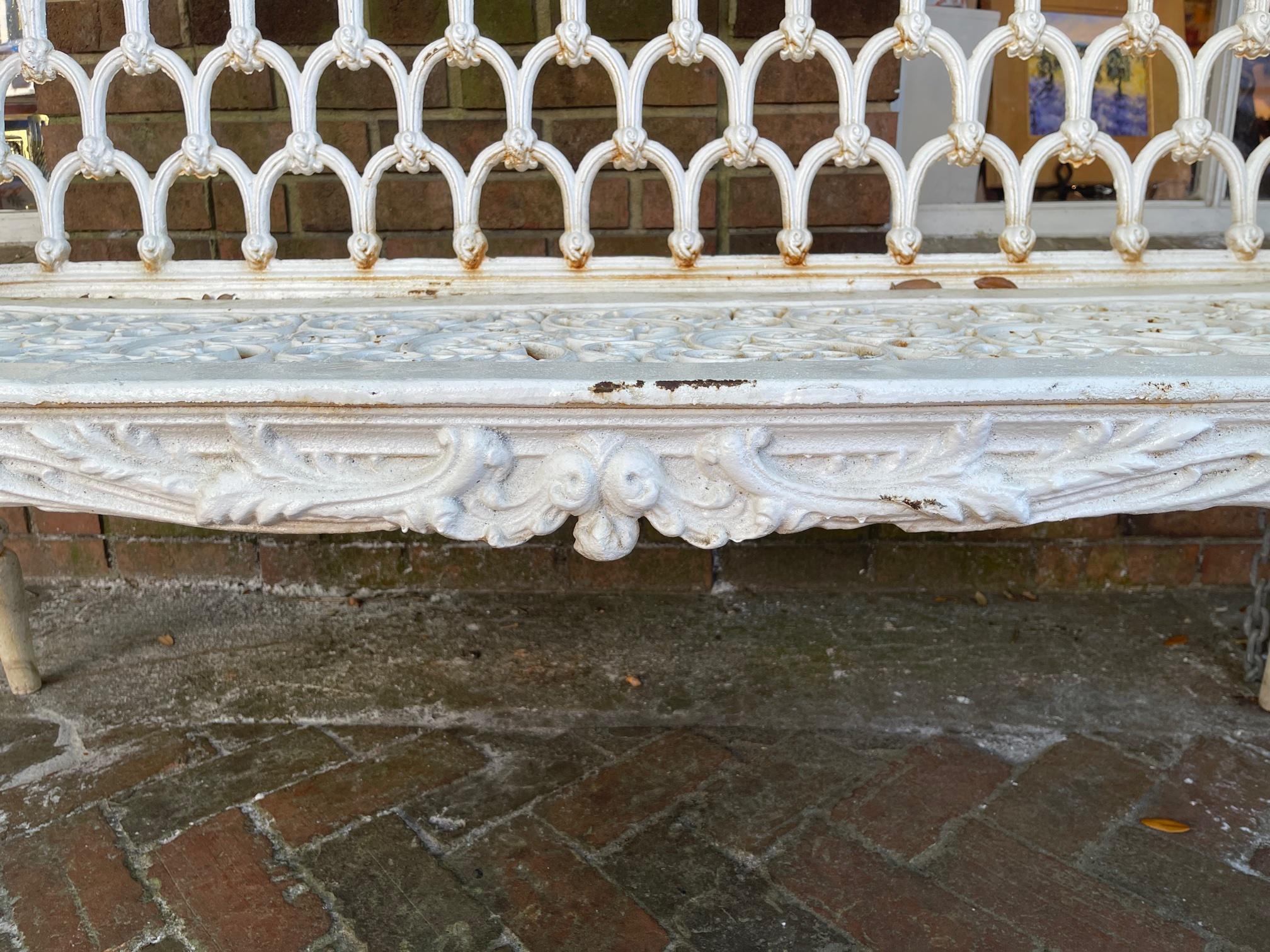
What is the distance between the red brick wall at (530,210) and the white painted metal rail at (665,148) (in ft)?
1.39

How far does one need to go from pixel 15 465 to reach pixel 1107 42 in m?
Answer: 1.53

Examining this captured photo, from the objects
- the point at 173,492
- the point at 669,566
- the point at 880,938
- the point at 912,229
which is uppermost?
the point at 912,229

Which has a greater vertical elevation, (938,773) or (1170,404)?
(1170,404)

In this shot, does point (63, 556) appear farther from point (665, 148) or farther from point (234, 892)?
point (665, 148)

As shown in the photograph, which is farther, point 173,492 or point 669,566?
point 669,566

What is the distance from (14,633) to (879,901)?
1.53 metres

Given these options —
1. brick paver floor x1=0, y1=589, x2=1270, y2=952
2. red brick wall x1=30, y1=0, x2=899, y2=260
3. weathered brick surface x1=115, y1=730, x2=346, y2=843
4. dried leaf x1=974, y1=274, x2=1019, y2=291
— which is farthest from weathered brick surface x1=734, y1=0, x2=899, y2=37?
weathered brick surface x1=115, y1=730, x2=346, y2=843

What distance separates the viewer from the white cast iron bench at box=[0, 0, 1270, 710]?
35.9 inches

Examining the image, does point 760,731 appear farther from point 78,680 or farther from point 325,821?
point 78,680

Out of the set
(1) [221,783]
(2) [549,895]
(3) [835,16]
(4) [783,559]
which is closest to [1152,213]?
(3) [835,16]

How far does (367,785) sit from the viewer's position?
1486 millimetres

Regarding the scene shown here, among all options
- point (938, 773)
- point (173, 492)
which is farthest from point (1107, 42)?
point (173, 492)

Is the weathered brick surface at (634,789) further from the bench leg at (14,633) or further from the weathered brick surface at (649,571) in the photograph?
the bench leg at (14,633)

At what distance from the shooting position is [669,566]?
2107 mm
